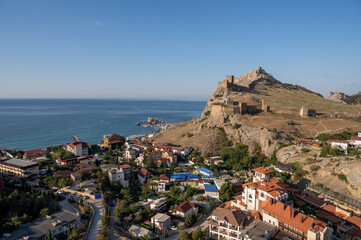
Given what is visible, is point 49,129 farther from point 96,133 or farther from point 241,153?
point 241,153

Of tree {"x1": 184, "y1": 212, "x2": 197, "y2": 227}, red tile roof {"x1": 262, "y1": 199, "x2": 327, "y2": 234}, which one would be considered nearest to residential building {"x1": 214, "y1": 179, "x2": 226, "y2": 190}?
tree {"x1": 184, "y1": 212, "x2": 197, "y2": 227}

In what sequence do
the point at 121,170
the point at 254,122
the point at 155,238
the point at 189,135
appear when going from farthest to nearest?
the point at 189,135
the point at 254,122
the point at 121,170
the point at 155,238

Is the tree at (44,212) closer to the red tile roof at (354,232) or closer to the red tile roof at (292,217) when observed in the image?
the red tile roof at (292,217)

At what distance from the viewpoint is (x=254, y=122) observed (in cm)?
4144

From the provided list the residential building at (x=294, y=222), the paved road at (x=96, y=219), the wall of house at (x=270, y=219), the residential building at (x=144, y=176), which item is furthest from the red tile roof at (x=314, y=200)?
the paved road at (x=96, y=219)

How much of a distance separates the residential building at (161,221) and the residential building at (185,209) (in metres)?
1.34

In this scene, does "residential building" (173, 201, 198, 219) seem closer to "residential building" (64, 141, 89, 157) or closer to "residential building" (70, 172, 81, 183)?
"residential building" (70, 172, 81, 183)

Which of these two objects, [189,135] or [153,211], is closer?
[153,211]

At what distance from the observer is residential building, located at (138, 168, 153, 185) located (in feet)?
90.7

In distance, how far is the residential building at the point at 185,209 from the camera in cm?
1988

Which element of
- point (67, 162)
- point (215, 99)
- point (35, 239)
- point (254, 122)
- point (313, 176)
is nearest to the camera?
point (35, 239)

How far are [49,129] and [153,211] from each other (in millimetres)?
62768

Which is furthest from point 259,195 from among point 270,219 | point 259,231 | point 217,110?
point 217,110

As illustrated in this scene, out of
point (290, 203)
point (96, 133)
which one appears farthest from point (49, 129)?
point (290, 203)
